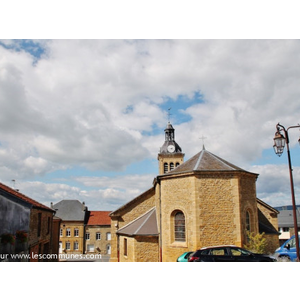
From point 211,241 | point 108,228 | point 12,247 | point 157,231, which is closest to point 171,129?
point 108,228

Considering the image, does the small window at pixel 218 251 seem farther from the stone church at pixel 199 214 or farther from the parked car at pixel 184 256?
the stone church at pixel 199 214

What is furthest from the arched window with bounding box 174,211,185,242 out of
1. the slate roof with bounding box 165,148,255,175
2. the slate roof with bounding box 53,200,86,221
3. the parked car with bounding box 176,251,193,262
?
the slate roof with bounding box 53,200,86,221

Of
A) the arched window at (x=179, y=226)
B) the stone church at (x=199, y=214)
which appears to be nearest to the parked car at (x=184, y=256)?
the stone church at (x=199, y=214)

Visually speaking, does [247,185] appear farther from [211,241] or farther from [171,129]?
[171,129]

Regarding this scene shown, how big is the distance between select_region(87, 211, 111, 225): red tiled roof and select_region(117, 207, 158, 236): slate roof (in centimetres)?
2147

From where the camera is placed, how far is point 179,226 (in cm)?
Answer: 1464

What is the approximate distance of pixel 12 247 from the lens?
1134 centimetres

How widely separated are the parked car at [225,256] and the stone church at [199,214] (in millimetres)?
3104

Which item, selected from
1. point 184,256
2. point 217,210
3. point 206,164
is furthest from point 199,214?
point 206,164

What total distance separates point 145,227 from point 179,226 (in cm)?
272

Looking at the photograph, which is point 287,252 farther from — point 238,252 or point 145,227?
point 145,227

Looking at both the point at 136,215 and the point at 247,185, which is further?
the point at 136,215

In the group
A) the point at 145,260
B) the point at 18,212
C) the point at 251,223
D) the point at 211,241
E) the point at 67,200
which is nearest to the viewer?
the point at 18,212

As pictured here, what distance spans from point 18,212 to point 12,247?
1549mm
